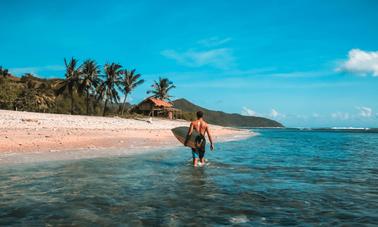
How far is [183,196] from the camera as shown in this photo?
803cm

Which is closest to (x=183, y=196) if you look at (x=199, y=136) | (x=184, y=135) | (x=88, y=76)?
(x=199, y=136)

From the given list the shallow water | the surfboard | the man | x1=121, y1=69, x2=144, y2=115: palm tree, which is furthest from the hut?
the shallow water

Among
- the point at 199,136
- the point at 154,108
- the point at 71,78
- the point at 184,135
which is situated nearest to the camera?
the point at 199,136

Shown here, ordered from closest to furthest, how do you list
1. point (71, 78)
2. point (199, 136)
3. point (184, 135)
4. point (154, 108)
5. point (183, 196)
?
point (183, 196), point (199, 136), point (184, 135), point (71, 78), point (154, 108)

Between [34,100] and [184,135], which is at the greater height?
[34,100]

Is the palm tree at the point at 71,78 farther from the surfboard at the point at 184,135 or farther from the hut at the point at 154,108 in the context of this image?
the surfboard at the point at 184,135

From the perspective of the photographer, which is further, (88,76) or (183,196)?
(88,76)

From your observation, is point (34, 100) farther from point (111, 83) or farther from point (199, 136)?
point (199, 136)

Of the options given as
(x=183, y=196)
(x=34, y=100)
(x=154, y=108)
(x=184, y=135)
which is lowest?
(x=183, y=196)

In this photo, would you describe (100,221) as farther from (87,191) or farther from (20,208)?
(87,191)

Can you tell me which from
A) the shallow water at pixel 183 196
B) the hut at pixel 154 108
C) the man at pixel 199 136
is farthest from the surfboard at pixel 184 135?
the hut at pixel 154 108

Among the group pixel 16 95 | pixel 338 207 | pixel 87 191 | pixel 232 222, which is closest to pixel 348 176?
pixel 338 207

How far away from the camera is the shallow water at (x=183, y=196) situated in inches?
242

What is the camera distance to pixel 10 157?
14.1 metres
